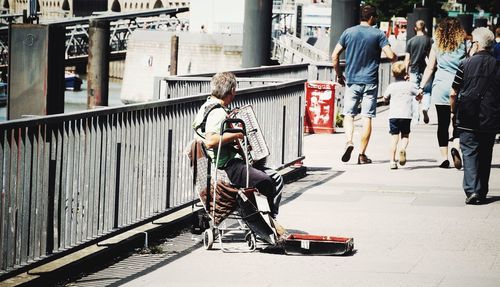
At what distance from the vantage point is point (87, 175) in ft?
29.7

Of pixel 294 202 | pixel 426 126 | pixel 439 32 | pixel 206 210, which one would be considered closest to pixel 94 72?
pixel 426 126

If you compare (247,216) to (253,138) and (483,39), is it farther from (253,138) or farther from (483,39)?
(483,39)

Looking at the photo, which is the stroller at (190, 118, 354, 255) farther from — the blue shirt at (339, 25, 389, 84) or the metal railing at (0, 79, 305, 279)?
the blue shirt at (339, 25, 389, 84)

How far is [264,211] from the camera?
31.7 feet

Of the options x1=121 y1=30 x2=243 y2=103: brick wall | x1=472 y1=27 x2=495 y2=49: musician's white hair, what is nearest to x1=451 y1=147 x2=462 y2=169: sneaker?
x1=472 y1=27 x2=495 y2=49: musician's white hair

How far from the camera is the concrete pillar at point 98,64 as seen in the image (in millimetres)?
29531

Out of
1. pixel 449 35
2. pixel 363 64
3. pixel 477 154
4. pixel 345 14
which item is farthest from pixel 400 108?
pixel 345 14

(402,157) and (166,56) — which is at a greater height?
(402,157)

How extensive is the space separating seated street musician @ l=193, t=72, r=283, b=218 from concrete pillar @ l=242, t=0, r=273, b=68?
9573 millimetres

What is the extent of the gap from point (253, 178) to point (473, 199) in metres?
3.66

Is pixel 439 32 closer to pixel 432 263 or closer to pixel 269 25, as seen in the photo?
pixel 269 25

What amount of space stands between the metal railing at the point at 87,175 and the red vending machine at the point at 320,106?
937 centimetres

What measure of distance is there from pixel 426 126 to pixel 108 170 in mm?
14044

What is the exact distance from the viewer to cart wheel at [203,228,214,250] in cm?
989
